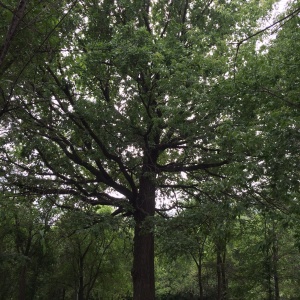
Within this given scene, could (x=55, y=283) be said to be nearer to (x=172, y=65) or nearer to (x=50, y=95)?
(x=50, y=95)

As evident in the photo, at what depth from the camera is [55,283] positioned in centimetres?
1611

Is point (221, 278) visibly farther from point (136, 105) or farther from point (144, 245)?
point (136, 105)

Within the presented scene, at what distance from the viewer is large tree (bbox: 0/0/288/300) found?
6.30 m

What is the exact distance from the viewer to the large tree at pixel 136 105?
630 cm

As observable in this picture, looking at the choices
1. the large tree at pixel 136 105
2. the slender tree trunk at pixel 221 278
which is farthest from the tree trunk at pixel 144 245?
the slender tree trunk at pixel 221 278

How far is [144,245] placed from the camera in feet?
26.7

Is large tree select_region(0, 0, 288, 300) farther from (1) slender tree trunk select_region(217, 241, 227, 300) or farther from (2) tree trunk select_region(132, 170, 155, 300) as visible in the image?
(1) slender tree trunk select_region(217, 241, 227, 300)

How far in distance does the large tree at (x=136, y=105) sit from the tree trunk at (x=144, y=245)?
24 mm

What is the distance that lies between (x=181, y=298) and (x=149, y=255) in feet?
34.8

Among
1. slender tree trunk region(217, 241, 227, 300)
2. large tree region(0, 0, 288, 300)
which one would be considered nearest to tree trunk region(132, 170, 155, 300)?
large tree region(0, 0, 288, 300)

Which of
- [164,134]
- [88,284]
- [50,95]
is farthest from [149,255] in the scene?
[88,284]

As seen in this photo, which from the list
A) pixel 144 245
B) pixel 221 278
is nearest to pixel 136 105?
pixel 144 245

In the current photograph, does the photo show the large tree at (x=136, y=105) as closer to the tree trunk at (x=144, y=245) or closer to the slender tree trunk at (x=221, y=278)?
the tree trunk at (x=144, y=245)

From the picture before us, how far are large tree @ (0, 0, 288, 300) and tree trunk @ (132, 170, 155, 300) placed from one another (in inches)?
0.9
